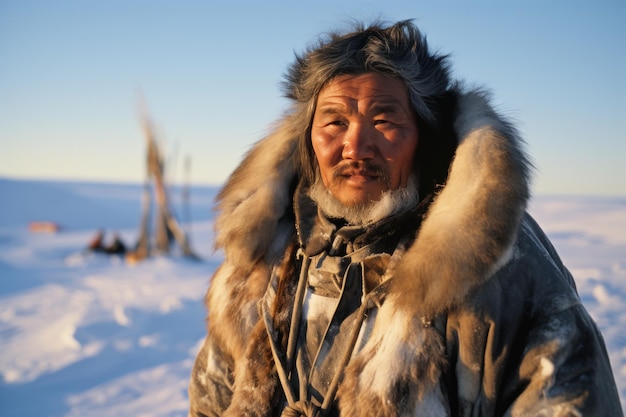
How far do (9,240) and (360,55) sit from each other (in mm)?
12559

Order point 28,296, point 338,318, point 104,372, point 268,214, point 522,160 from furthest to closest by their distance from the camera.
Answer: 1. point 28,296
2. point 104,372
3. point 268,214
4. point 338,318
5. point 522,160

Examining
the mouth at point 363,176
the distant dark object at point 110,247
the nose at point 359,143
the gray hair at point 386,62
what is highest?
the gray hair at point 386,62

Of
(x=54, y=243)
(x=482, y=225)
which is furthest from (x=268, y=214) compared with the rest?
(x=54, y=243)

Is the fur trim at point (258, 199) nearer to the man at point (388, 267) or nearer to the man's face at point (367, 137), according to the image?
the man at point (388, 267)

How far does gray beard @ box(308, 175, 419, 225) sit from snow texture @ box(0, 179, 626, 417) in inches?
12.6

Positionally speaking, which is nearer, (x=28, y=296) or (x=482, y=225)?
(x=482, y=225)

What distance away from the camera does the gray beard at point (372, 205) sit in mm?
1391

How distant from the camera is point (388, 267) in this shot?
1.30 metres

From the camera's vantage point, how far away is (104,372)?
12.3ft

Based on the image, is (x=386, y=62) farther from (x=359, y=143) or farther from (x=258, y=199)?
(x=258, y=199)

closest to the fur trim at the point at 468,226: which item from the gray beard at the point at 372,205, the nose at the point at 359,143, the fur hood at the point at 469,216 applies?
the fur hood at the point at 469,216

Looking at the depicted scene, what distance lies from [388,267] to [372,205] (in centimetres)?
20

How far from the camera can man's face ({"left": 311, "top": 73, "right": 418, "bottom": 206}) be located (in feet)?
4.60

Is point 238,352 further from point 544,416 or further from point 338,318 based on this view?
point 544,416
